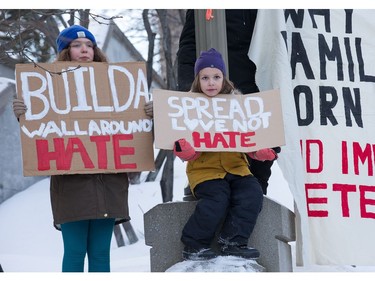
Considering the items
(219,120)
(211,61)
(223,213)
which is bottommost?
(223,213)

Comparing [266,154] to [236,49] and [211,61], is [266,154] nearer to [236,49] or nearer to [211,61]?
[211,61]

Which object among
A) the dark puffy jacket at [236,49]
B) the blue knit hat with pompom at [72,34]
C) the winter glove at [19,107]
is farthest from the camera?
the dark puffy jacket at [236,49]

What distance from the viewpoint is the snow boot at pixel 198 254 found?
4.85 metres

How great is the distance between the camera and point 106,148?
16.5ft

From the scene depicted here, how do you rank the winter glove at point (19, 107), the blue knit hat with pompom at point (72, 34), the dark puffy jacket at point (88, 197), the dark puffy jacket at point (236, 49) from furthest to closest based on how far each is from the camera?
the dark puffy jacket at point (236, 49)
the blue knit hat with pompom at point (72, 34)
the winter glove at point (19, 107)
the dark puffy jacket at point (88, 197)

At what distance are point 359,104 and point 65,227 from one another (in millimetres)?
2409

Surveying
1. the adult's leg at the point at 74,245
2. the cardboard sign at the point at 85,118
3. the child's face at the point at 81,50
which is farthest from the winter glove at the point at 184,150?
the child's face at the point at 81,50

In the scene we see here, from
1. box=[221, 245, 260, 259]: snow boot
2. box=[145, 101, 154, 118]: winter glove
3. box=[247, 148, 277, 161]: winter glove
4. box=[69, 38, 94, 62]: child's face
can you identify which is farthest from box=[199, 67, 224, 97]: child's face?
box=[221, 245, 260, 259]: snow boot

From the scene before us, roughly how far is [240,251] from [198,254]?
0.78 feet

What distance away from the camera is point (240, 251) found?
488 centimetres

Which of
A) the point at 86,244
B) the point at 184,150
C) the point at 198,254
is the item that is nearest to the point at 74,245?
the point at 86,244

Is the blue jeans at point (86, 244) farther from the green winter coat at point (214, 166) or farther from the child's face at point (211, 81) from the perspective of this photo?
the child's face at point (211, 81)

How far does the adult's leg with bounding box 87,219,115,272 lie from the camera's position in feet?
15.9

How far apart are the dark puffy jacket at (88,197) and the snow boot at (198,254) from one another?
15.6 inches
